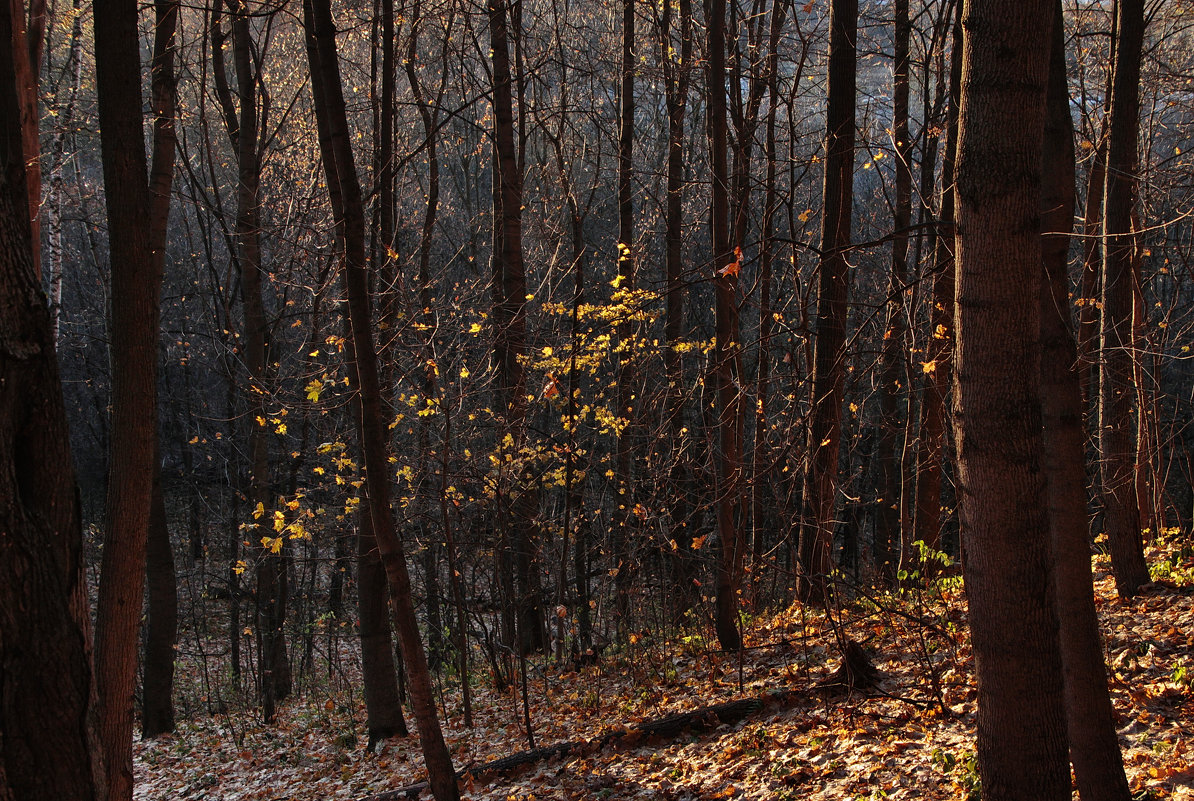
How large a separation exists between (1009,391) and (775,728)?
13.1 feet

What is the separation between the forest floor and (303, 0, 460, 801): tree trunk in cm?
117

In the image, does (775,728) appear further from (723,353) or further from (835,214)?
(835,214)

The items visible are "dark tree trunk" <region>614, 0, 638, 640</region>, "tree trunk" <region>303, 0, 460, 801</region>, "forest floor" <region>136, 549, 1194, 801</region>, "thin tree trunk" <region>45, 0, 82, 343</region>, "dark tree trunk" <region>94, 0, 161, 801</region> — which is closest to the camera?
"forest floor" <region>136, 549, 1194, 801</region>

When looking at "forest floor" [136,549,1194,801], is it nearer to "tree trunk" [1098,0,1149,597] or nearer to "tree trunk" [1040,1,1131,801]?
"tree trunk" [1098,0,1149,597]

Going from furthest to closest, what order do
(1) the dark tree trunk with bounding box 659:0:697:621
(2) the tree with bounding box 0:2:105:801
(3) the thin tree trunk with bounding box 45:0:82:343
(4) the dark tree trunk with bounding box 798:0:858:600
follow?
1. (3) the thin tree trunk with bounding box 45:0:82:343
2. (1) the dark tree trunk with bounding box 659:0:697:621
3. (4) the dark tree trunk with bounding box 798:0:858:600
4. (2) the tree with bounding box 0:2:105:801

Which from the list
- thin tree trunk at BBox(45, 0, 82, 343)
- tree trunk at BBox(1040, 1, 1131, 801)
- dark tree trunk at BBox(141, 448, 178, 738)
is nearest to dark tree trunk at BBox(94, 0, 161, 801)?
tree trunk at BBox(1040, 1, 1131, 801)

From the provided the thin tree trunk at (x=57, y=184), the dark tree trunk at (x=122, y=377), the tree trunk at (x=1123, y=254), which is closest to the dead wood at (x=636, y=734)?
the dark tree trunk at (x=122, y=377)

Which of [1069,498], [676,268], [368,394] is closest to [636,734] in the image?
[368,394]

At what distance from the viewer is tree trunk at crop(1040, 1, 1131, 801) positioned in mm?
3467

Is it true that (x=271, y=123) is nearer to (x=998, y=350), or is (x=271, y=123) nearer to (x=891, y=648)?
(x=891, y=648)

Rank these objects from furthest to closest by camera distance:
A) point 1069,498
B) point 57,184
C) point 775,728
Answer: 1. point 57,184
2. point 775,728
3. point 1069,498

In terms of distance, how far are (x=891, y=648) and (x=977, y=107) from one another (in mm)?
5115

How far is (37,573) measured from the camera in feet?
8.48

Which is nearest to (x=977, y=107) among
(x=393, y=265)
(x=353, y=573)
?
(x=393, y=265)
